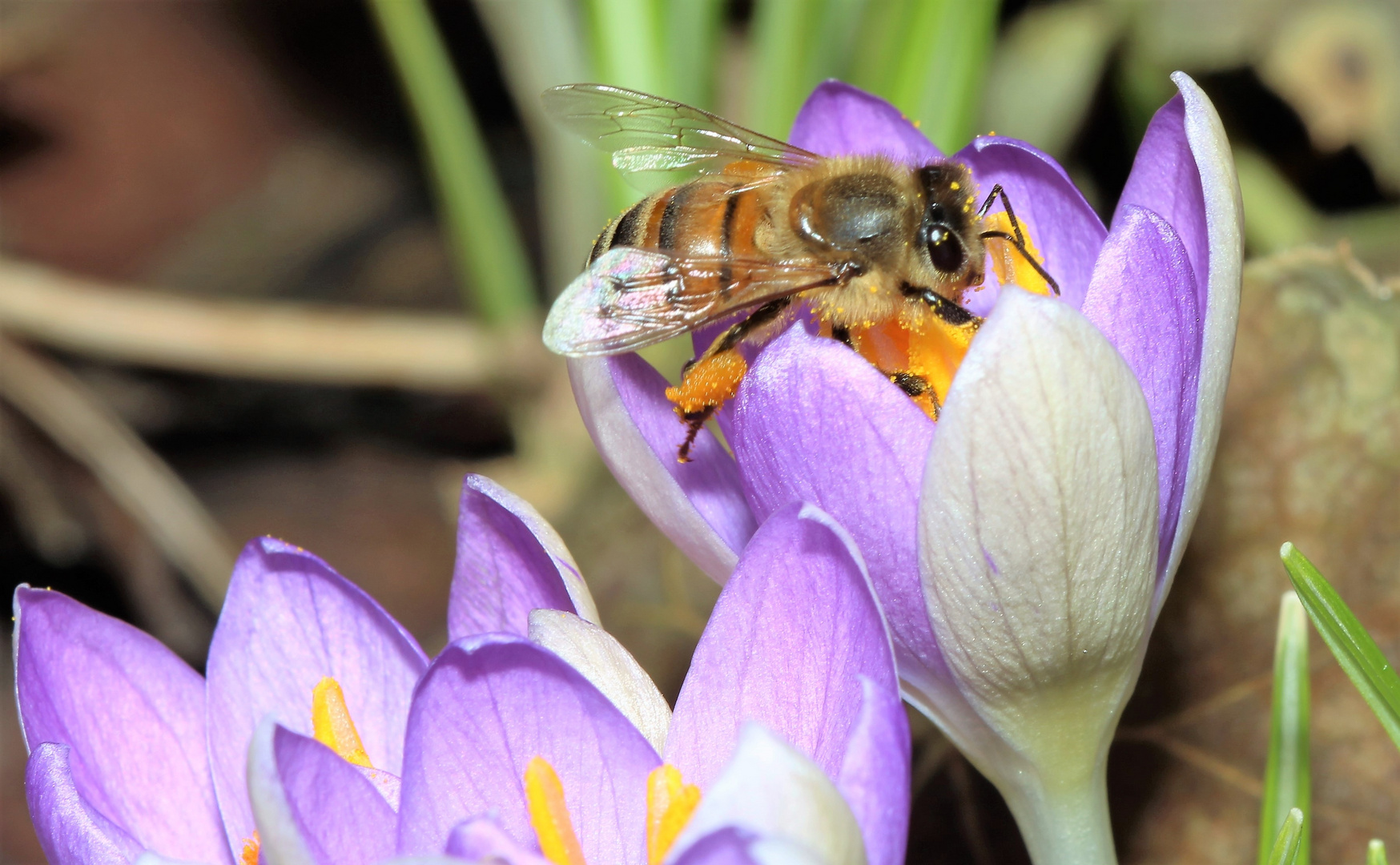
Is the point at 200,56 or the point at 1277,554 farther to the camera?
the point at 200,56

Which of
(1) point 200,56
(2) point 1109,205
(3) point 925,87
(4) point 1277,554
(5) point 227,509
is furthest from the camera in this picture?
(1) point 200,56

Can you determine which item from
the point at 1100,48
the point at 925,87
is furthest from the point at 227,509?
the point at 1100,48

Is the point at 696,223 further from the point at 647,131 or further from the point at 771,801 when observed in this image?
the point at 771,801

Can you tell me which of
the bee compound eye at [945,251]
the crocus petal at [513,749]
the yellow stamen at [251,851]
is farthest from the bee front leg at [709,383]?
the yellow stamen at [251,851]

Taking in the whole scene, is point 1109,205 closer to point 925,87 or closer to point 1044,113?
point 1044,113

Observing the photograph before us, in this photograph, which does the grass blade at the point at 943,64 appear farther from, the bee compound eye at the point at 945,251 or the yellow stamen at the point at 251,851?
the yellow stamen at the point at 251,851

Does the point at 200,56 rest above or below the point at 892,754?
→ above

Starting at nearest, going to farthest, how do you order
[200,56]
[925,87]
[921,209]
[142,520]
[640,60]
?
[921,209], [925,87], [640,60], [142,520], [200,56]
